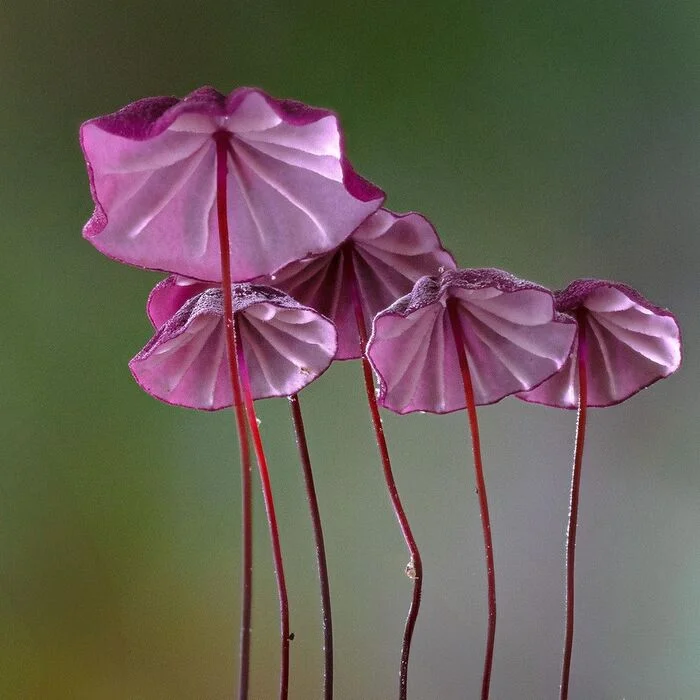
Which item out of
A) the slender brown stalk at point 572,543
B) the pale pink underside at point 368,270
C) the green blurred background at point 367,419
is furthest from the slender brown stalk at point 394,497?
the green blurred background at point 367,419

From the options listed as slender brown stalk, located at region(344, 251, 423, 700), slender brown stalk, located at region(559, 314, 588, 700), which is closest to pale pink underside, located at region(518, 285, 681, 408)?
slender brown stalk, located at region(559, 314, 588, 700)

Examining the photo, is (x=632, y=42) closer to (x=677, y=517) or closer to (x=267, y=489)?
(x=677, y=517)

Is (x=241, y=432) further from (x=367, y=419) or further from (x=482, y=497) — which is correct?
(x=367, y=419)

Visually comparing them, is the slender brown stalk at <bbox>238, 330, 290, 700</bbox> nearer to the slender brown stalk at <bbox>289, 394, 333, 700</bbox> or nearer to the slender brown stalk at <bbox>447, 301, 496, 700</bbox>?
the slender brown stalk at <bbox>289, 394, 333, 700</bbox>


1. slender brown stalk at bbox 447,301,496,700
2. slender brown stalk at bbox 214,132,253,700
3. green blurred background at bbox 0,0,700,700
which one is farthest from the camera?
green blurred background at bbox 0,0,700,700

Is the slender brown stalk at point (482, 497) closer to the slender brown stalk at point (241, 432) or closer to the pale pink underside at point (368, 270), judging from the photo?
the pale pink underside at point (368, 270)

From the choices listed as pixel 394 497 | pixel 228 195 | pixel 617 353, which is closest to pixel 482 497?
pixel 394 497

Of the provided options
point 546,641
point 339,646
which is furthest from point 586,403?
point 339,646
